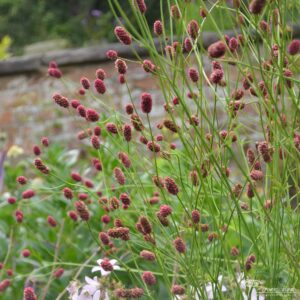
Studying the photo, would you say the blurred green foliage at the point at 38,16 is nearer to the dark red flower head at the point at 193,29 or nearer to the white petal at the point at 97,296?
the white petal at the point at 97,296

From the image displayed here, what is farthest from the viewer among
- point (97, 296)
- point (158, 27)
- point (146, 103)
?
point (97, 296)

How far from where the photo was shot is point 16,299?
2.00m

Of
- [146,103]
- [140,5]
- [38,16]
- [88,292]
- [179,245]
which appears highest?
[140,5]

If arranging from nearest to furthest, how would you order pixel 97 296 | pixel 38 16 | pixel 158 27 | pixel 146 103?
1. pixel 146 103
2. pixel 158 27
3. pixel 97 296
4. pixel 38 16

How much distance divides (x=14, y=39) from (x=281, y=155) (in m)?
7.41

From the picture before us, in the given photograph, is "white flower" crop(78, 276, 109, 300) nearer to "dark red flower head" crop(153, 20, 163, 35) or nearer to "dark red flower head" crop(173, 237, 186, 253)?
"dark red flower head" crop(173, 237, 186, 253)

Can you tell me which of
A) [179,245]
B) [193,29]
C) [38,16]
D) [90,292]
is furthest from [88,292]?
[38,16]

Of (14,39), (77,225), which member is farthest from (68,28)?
(77,225)

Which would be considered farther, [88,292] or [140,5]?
[88,292]

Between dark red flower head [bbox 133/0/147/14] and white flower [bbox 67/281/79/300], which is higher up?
dark red flower head [bbox 133/0/147/14]

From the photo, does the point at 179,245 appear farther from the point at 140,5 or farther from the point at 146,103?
the point at 140,5

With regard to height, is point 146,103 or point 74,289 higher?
point 146,103

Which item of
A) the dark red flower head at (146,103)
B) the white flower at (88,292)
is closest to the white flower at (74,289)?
the white flower at (88,292)

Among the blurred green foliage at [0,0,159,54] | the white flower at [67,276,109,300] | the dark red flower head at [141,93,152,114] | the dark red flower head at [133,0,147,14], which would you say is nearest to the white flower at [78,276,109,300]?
the white flower at [67,276,109,300]
